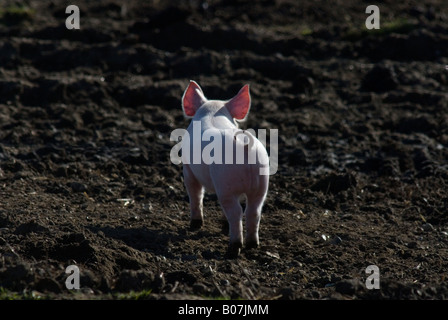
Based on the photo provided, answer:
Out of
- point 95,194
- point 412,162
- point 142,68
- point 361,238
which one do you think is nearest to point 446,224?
point 361,238

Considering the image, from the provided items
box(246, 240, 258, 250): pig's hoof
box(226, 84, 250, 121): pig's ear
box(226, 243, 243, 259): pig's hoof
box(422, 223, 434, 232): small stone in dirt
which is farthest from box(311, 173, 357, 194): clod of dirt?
box(226, 243, 243, 259): pig's hoof

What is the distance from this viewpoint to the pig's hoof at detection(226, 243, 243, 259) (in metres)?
5.60

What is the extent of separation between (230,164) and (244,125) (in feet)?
12.6

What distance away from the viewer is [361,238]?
6.17 metres

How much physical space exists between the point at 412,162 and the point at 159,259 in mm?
3720

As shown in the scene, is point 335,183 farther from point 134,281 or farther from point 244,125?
point 134,281

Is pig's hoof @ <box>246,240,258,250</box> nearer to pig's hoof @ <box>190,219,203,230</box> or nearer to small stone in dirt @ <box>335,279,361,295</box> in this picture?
pig's hoof @ <box>190,219,203,230</box>

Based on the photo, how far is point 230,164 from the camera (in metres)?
5.39

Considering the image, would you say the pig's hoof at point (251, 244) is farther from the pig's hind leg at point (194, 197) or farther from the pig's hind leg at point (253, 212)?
the pig's hind leg at point (194, 197)

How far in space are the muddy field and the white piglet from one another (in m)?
0.29

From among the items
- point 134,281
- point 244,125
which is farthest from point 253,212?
point 244,125

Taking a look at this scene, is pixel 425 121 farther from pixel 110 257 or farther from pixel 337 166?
pixel 110 257

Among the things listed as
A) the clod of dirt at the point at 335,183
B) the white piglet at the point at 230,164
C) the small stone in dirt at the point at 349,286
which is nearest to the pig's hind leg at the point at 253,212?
the white piglet at the point at 230,164

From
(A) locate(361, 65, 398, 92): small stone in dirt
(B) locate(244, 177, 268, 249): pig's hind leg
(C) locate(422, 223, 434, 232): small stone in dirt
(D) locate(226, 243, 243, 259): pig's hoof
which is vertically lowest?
(D) locate(226, 243, 243, 259): pig's hoof
